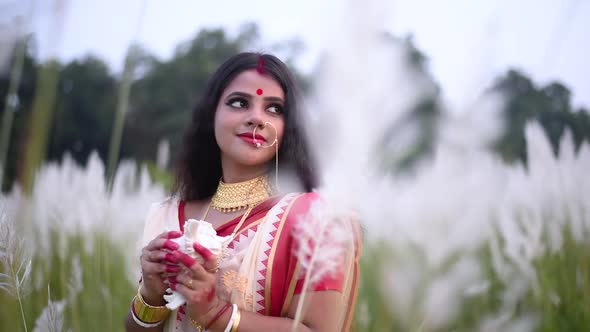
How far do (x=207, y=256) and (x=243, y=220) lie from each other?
281 millimetres

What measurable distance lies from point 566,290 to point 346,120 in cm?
100

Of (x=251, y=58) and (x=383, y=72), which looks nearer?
(x=383, y=72)

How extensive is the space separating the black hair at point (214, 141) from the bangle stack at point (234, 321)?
341 mm

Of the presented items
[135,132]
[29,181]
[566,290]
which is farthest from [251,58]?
[135,132]

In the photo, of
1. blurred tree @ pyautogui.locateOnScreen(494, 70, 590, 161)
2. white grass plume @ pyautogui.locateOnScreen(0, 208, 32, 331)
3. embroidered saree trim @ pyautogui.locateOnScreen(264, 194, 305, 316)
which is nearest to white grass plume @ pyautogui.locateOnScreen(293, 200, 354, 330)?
embroidered saree trim @ pyautogui.locateOnScreen(264, 194, 305, 316)

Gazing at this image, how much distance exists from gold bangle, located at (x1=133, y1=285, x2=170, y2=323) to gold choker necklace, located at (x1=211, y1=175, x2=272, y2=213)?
24 cm

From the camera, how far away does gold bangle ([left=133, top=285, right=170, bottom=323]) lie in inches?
39.6

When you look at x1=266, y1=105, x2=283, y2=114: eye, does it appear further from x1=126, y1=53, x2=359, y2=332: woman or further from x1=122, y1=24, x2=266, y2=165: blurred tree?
x1=122, y1=24, x2=266, y2=165: blurred tree

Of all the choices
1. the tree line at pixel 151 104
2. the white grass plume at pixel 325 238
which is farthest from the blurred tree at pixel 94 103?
the white grass plume at pixel 325 238

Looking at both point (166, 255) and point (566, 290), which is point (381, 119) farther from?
point (566, 290)

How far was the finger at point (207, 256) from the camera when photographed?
795 millimetres

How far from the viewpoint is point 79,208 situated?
1.81 meters

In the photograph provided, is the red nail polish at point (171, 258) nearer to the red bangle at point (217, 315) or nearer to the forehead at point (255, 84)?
the red bangle at point (217, 315)

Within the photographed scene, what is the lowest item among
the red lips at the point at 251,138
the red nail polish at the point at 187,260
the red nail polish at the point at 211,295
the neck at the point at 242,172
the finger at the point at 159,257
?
the red nail polish at the point at 211,295
